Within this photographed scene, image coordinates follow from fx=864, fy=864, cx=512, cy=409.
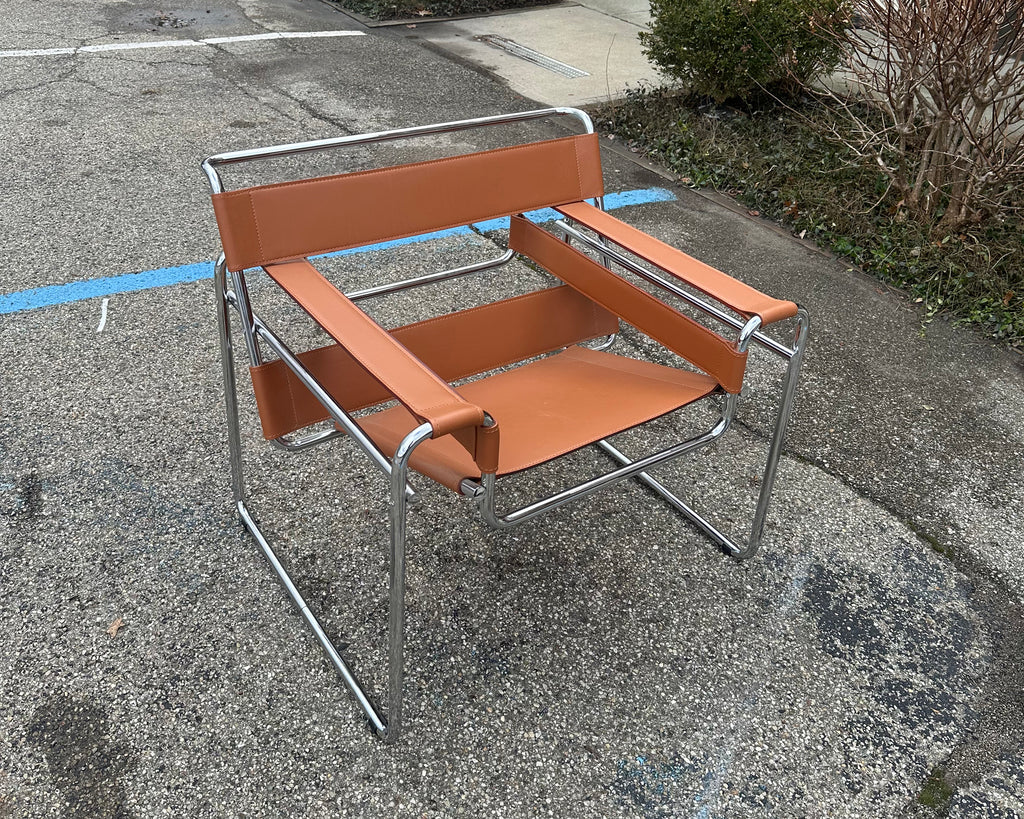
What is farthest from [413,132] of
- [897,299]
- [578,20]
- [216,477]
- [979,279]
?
[578,20]

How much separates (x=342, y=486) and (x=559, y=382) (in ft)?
2.34

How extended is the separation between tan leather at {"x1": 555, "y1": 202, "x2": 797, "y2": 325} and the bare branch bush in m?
2.20

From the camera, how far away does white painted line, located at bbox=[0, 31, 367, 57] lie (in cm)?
566

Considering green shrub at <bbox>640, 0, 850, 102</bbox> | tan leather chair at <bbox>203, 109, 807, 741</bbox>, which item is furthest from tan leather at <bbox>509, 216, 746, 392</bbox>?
green shrub at <bbox>640, 0, 850, 102</bbox>

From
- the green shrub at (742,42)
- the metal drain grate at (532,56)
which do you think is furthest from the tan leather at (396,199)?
the metal drain grate at (532,56)

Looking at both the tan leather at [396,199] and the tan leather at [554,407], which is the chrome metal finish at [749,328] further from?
the tan leather at [396,199]

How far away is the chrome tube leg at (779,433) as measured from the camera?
189cm

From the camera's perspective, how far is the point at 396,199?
1985 millimetres

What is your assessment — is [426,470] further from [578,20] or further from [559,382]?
[578,20]

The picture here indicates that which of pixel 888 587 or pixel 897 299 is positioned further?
pixel 897 299

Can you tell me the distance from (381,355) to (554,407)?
0.60 metres

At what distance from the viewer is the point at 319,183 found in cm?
186

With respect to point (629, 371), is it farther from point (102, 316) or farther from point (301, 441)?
point (102, 316)

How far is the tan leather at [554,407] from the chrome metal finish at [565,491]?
0.06m
